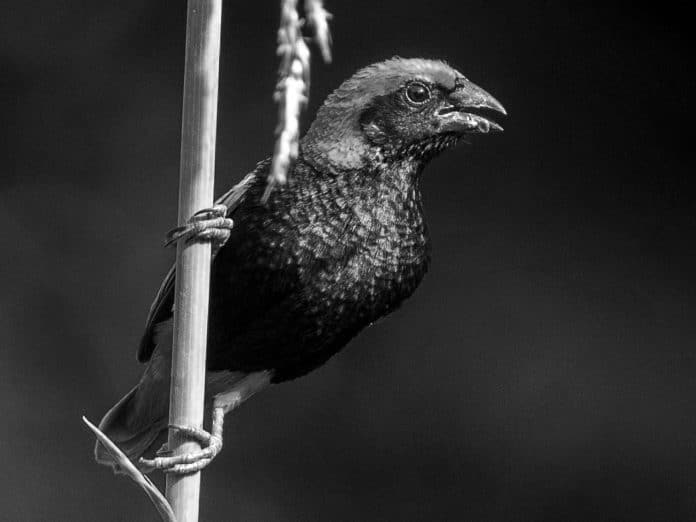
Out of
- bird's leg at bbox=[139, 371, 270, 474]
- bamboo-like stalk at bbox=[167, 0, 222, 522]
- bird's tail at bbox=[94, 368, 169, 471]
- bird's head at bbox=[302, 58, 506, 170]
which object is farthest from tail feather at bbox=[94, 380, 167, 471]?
bamboo-like stalk at bbox=[167, 0, 222, 522]

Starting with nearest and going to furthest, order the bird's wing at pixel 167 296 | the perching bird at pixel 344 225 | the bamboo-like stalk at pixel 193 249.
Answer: the bamboo-like stalk at pixel 193 249, the perching bird at pixel 344 225, the bird's wing at pixel 167 296

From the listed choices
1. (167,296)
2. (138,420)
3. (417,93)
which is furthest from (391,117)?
(138,420)

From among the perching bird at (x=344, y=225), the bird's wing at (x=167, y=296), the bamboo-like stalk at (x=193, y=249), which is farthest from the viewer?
the bird's wing at (x=167, y=296)

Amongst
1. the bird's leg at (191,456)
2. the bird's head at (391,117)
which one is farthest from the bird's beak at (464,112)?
the bird's leg at (191,456)

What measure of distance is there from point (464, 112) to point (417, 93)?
47 millimetres

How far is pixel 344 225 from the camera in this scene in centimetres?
78

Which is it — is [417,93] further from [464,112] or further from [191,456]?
[191,456]

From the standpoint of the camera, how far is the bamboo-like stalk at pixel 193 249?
0.44m

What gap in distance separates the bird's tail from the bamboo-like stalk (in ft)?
1.45

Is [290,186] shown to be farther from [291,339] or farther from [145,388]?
[145,388]

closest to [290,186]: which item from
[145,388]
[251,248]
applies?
[251,248]

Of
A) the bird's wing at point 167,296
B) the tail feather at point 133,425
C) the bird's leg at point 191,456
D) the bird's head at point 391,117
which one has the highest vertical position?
the bird's head at point 391,117

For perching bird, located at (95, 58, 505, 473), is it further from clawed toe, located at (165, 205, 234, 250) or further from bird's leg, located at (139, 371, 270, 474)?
clawed toe, located at (165, 205, 234, 250)

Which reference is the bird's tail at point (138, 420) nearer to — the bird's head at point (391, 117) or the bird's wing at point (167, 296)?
the bird's wing at point (167, 296)
